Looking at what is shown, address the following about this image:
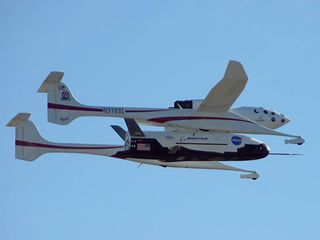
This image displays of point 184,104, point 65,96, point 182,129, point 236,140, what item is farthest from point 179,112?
point 65,96

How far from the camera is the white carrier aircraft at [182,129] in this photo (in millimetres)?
56969

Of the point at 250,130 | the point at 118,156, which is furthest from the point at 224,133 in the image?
the point at 118,156

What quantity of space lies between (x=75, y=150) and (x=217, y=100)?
908 cm

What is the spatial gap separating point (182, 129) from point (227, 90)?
4.03 meters

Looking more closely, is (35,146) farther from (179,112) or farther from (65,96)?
(179,112)

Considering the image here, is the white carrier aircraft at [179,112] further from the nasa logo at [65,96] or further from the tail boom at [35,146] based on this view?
the tail boom at [35,146]

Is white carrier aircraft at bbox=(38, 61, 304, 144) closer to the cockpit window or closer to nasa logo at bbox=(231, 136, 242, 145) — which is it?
the cockpit window

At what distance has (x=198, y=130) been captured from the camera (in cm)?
5841

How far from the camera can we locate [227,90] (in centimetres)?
5616

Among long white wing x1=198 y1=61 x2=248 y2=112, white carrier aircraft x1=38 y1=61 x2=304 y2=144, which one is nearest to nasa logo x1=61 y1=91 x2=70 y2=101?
white carrier aircraft x1=38 y1=61 x2=304 y2=144

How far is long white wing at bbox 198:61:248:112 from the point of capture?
54.9m

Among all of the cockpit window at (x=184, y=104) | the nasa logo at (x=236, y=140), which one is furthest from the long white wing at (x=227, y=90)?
the nasa logo at (x=236, y=140)

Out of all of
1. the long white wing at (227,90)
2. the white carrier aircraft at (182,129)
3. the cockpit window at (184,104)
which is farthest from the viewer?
the cockpit window at (184,104)

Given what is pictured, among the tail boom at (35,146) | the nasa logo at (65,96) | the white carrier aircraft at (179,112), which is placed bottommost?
the tail boom at (35,146)
